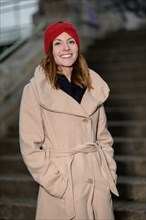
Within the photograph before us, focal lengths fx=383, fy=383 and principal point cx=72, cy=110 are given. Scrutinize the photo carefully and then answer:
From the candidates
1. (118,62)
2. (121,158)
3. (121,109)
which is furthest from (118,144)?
(118,62)

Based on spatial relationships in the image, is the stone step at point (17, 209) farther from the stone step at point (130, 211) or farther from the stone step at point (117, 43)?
the stone step at point (117, 43)

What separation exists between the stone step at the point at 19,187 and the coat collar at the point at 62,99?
209 centimetres

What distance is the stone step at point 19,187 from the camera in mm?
4547

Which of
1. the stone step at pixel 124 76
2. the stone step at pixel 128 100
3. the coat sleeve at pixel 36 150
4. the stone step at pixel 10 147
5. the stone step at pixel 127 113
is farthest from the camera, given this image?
the stone step at pixel 124 76

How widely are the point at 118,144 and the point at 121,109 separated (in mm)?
1056

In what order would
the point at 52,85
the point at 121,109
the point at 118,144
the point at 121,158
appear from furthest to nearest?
the point at 121,109 → the point at 118,144 → the point at 121,158 → the point at 52,85

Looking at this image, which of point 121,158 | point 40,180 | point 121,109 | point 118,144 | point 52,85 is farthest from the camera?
point 121,109

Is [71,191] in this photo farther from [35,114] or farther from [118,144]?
[118,144]

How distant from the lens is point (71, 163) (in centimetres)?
258

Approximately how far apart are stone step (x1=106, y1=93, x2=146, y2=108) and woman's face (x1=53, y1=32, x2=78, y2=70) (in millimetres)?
3371

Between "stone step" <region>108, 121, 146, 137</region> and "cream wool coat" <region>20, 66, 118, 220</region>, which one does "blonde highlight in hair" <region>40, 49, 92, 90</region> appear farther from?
"stone step" <region>108, 121, 146, 137</region>

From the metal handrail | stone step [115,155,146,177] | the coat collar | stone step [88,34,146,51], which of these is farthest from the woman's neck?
stone step [88,34,146,51]

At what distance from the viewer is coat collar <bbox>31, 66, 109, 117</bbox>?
264cm

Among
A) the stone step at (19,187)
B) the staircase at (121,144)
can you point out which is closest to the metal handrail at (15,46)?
the staircase at (121,144)
